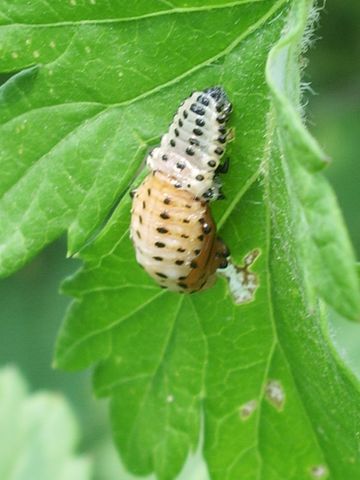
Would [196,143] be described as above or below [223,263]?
above

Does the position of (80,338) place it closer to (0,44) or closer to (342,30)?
(0,44)

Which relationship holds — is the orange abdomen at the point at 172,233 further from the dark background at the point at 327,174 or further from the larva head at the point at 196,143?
the dark background at the point at 327,174

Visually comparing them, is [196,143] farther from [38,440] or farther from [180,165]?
[38,440]

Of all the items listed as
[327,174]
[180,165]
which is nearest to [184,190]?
[180,165]

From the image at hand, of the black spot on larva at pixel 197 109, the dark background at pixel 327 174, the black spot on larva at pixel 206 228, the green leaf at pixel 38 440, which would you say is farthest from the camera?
the dark background at pixel 327 174

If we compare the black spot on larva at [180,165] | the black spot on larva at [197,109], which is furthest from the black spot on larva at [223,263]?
the black spot on larva at [197,109]

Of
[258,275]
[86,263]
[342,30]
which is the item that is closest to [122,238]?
[86,263]

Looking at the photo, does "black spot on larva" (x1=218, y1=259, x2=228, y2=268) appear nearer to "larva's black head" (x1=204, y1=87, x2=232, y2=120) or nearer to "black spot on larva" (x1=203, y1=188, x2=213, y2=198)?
"black spot on larva" (x1=203, y1=188, x2=213, y2=198)

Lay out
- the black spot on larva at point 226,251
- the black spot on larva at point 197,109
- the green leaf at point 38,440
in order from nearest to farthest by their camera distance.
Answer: the black spot on larva at point 197,109 → the black spot on larva at point 226,251 → the green leaf at point 38,440
